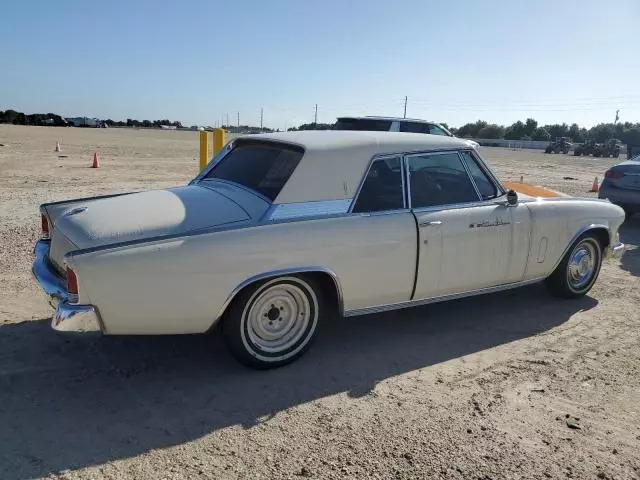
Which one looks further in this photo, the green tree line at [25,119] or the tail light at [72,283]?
the green tree line at [25,119]

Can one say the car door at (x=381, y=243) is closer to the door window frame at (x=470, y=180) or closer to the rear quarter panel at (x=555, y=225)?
the door window frame at (x=470, y=180)

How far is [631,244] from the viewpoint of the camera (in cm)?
823

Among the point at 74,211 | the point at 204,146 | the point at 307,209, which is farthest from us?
the point at 204,146

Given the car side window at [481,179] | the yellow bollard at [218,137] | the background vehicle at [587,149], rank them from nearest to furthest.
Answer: the car side window at [481,179], the yellow bollard at [218,137], the background vehicle at [587,149]

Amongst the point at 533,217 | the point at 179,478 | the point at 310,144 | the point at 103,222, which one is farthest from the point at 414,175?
the point at 179,478

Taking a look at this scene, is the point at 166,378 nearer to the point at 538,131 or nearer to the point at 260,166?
the point at 260,166

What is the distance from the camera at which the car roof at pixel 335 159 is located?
379 cm

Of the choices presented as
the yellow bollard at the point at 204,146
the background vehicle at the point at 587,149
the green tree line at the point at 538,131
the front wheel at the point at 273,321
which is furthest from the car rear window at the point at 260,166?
the green tree line at the point at 538,131

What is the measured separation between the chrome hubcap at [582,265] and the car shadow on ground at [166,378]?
616 millimetres

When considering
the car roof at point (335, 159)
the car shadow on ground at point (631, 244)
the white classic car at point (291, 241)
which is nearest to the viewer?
the white classic car at point (291, 241)

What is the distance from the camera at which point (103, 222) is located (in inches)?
139

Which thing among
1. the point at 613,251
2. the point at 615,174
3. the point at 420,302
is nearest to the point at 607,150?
the point at 615,174

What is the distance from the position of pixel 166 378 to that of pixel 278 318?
0.81m

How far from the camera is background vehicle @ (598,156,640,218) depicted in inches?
368
